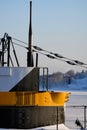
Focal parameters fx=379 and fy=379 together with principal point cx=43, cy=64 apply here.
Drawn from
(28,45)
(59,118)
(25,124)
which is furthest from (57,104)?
(28,45)

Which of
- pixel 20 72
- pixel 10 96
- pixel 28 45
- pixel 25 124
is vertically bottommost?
pixel 25 124

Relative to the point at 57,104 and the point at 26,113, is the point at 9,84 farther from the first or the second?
the point at 57,104

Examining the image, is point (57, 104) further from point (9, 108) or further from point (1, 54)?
point (1, 54)

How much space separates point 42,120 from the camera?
11445 millimetres

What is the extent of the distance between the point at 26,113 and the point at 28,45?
7.11ft

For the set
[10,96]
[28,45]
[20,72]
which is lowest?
[10,96]

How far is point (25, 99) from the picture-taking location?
11.1 m

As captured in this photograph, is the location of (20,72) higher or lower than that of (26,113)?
higher

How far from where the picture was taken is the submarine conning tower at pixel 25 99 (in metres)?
11.1

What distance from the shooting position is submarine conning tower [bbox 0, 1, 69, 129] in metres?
11.1

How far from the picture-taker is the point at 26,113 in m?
11.1

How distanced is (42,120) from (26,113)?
0.62 m

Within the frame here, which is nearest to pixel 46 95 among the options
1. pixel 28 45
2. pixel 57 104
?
pixel 57 104

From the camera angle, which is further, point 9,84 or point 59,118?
point 59,118
